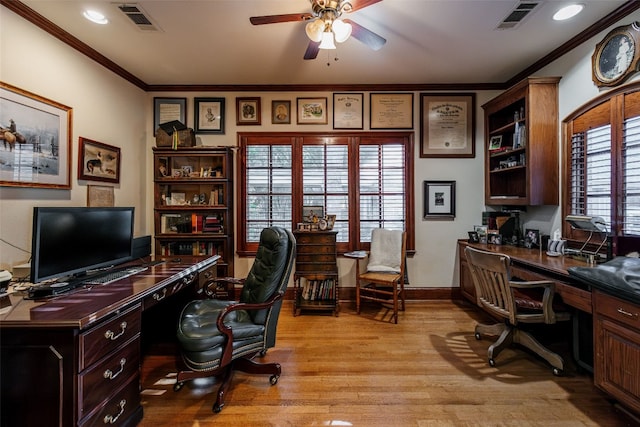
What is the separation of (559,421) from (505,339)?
71 centimetres

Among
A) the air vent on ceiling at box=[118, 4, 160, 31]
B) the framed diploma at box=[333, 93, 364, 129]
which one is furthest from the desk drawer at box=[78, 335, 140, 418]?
the framed diploma at box=[333, 93, 364, 129]

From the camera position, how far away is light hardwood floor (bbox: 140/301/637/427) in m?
1.82

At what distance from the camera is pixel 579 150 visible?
2.79 metres

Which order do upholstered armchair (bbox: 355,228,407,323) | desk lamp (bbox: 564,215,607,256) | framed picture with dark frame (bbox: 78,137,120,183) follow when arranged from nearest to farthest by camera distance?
1. desk lamp (bbox: 564,215,607,256)
2. framed picture with dark frame (bbox: 78,137,120,183)
3. upholstered armchair (bbox: 355,228,407,323)

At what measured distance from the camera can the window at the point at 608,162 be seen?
7.52 feet

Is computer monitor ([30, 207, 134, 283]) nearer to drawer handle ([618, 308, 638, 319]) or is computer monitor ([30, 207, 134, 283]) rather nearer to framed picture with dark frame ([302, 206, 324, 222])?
framed picture with dark frame ([302, 206, 324, 222])

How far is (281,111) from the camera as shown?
3.89m

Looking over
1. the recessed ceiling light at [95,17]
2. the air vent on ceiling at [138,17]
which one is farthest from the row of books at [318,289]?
the recessed ceiling light at [95,17]

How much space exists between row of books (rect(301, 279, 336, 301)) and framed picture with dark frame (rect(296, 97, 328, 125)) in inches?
83.3

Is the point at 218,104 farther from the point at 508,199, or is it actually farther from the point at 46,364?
the point at 508,199

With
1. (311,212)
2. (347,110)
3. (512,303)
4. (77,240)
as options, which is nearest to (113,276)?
(77,240)

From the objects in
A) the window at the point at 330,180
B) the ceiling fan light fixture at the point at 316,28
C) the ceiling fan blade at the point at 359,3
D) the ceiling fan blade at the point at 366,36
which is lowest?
the window at the point at 330,180

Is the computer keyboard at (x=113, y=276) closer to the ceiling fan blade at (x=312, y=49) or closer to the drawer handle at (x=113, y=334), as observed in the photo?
the drawer handle at (x=113, y=334)

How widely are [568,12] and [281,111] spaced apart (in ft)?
9.85
